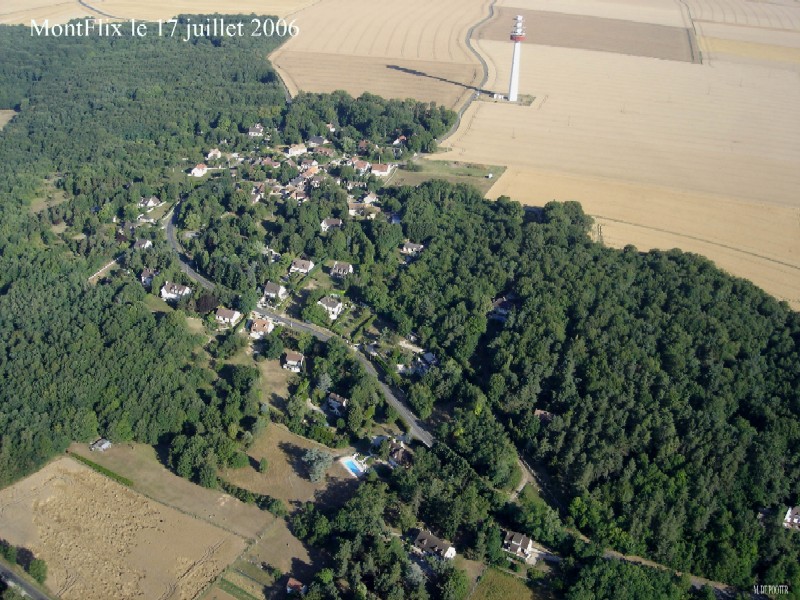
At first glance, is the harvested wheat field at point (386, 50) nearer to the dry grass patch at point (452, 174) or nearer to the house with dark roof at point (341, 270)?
the dry grass patch at point (452, 174)

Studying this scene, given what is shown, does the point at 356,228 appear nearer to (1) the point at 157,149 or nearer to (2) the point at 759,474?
(1) the point at 157,149

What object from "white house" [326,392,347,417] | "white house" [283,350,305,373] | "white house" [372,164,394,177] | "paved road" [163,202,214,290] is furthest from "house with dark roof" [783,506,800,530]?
"white house" [372,164,394,177]

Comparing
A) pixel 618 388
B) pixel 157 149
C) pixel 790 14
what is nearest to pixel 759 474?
pixel 618 388

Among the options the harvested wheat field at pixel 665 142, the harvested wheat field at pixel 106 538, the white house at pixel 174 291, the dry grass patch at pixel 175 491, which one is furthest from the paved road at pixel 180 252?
the harvested wheat field at pixel 665 142

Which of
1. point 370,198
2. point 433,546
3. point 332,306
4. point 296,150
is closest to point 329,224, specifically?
point 370,198

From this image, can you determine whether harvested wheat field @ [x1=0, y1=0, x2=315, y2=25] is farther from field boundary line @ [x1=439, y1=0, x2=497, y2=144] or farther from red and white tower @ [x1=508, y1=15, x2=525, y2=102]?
red and white tower @ [x1=508, y1=15, x2=525, y2=102]
